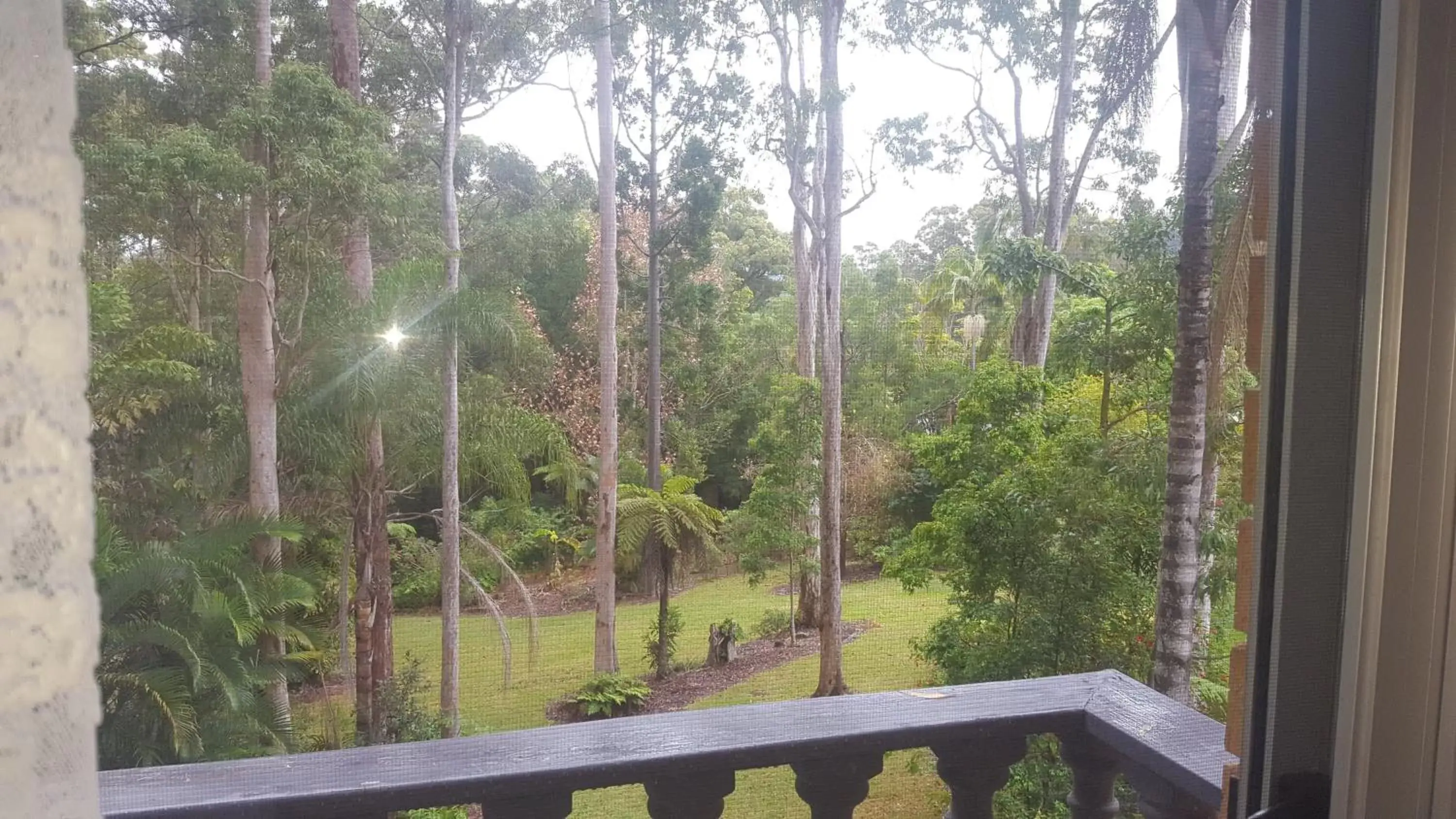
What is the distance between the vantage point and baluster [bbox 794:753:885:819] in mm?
977

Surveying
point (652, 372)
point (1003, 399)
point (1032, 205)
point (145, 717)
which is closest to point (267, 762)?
point (145, 717)

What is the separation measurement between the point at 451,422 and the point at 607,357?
21cm

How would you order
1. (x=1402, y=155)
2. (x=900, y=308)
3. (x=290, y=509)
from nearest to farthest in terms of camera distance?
(x=1402, y=155), (x=290, y=509), (x=900, y=308)

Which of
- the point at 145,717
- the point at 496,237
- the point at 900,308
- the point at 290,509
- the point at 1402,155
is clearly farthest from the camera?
the point at 900,308

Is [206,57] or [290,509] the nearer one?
[206,57]

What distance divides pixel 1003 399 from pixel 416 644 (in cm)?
86

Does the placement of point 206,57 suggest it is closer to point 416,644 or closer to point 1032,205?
point 416,644

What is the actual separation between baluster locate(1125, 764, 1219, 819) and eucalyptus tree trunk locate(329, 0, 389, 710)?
0.90 meters

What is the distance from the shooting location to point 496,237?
1.08m

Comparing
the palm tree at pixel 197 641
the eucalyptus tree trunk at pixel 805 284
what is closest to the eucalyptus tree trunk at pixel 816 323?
the eucalyptus tree trunk at pixel 805 284

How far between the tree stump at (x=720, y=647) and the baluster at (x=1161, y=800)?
50 centimetres

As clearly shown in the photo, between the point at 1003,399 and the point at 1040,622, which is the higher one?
the point at 1003,399

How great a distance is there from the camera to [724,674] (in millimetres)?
1186

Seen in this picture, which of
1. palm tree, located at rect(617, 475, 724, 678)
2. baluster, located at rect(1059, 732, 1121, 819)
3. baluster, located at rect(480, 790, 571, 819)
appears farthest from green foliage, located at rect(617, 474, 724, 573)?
baluster, located at rect(1059, 732, 1121, 819)
